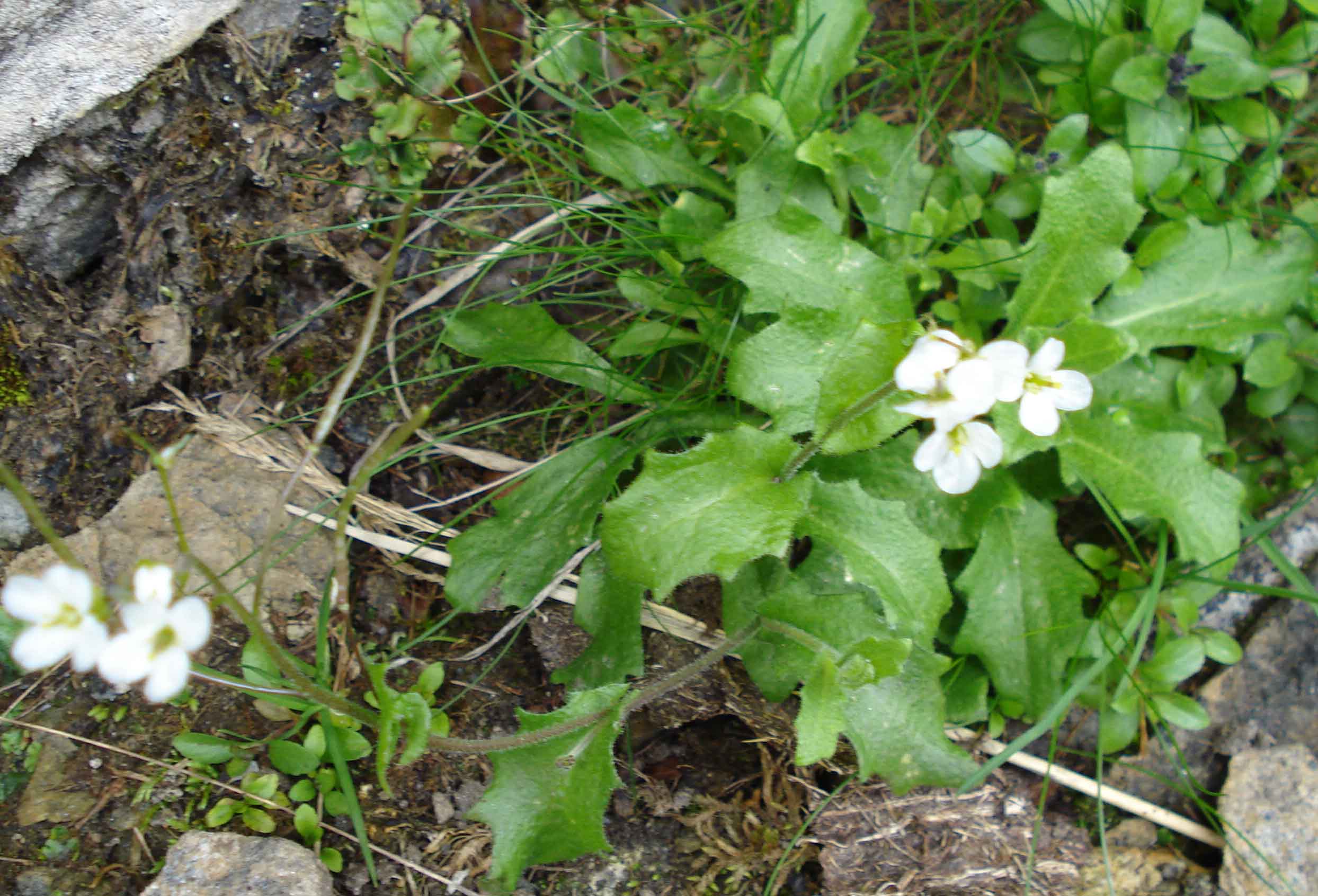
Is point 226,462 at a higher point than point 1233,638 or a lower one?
higher

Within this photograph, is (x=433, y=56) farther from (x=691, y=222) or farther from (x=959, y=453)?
(x=959, y=453)

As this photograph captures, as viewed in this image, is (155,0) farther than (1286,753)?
No

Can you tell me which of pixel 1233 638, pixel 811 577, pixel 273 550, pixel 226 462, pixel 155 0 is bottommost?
pixel 1233 638

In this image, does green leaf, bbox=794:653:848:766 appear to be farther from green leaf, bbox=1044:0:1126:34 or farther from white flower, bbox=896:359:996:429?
green leaf, bbox=1044:0:1126:34

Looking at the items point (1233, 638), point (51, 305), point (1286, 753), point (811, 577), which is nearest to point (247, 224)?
point (51, 305)

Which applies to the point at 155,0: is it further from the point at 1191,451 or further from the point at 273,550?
the point at 1191,451

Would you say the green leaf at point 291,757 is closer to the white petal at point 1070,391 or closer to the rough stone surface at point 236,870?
the rough stone surface at point 236,870

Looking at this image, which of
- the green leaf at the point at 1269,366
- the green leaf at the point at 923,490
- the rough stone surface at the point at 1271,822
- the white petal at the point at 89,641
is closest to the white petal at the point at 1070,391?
the green leaf at the point at 923,490

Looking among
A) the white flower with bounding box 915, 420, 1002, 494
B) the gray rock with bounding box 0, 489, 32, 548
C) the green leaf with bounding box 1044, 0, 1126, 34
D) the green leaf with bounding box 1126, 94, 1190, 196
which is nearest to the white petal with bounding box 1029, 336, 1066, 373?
the white flower with bounding box 915, 420, 1002, 494
